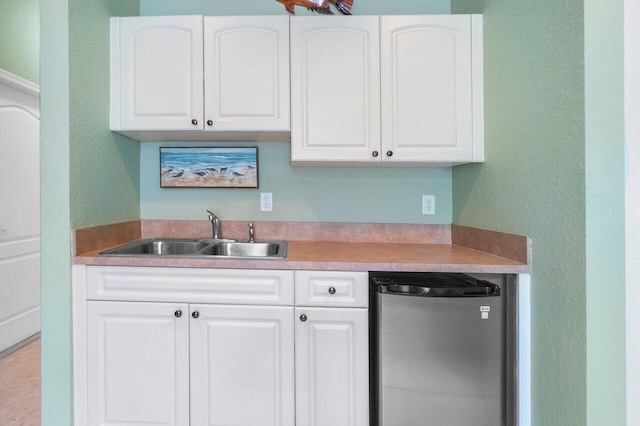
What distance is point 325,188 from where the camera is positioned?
79.9 inches

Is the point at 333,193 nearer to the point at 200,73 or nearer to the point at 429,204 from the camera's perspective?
the point at 429,204

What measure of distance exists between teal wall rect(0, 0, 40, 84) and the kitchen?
120cm

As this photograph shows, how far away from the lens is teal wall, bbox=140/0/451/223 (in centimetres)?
202

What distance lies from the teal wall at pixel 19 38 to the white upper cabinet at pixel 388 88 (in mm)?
2262

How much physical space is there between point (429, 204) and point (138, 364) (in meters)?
1.75

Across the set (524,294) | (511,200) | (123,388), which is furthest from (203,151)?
(524,294)

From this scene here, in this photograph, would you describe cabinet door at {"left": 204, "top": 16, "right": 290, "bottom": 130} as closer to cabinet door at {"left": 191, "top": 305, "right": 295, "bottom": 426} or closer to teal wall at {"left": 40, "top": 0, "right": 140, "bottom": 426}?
teal wall at {"left": 40, "top": 0, "right": 140, "bottom": 426}

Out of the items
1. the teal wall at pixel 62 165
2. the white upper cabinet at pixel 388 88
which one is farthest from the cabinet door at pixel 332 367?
the teal wall at pixel 62 165

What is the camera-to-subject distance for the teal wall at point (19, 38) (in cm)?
234

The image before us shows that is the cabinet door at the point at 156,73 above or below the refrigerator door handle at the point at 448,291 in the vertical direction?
above

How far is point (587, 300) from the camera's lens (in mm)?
1031

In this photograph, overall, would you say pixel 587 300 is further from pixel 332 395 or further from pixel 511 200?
pixel 332 395

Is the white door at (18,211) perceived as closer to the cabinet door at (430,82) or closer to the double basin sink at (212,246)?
the double basin sink at (212,246)

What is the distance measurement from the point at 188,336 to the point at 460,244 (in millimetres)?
1512
